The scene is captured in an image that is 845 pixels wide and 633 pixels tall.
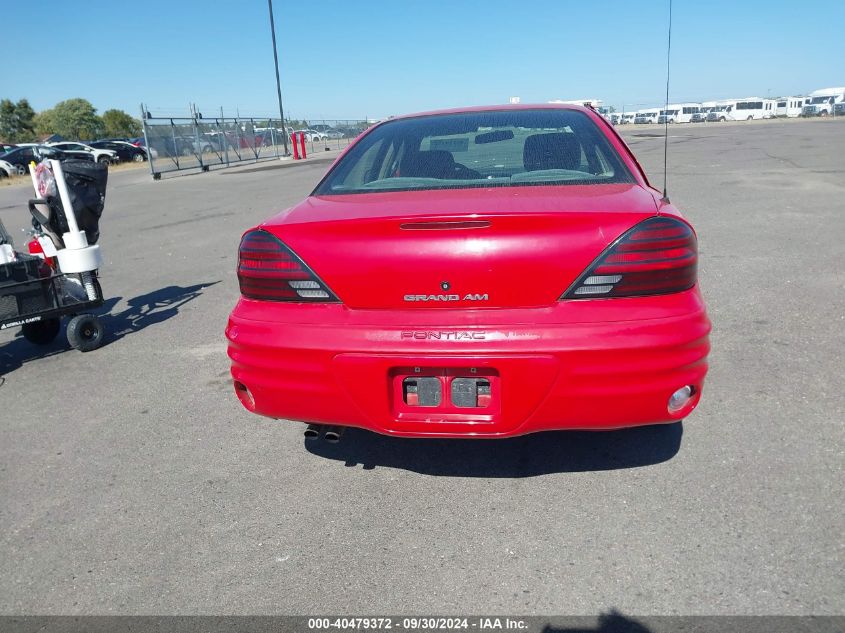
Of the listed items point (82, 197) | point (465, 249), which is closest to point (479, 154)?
point (465, 249)

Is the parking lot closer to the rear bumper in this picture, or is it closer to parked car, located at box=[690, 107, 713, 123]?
the rear bumper

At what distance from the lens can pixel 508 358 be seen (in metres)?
2.40

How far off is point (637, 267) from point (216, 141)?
29.4 meters

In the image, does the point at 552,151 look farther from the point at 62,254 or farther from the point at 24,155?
the point at 24,155

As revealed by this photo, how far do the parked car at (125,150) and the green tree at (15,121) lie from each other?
1691 inches

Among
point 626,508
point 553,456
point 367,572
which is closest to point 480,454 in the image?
point 553,456

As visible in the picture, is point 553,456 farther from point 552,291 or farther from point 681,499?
point 552,291

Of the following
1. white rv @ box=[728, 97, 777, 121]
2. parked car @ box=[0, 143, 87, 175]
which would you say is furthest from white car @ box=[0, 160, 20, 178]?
white rv @ box=[728, 97, 777, 121]

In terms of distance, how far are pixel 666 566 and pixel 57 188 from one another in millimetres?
4726

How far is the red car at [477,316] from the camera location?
242 centimetres

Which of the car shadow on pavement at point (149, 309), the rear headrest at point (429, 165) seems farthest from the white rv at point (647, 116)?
the rear headrest at point (429, 165)

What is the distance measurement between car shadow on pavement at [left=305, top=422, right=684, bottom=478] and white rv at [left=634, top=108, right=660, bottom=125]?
79982 mm

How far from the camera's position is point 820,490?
2807mm

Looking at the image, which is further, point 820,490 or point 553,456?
point 553,456
